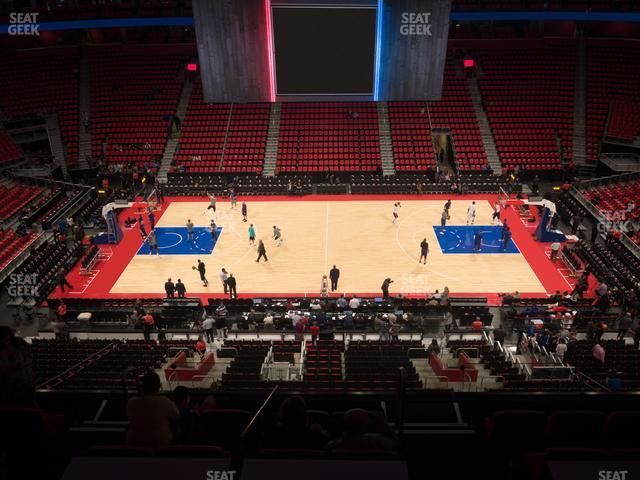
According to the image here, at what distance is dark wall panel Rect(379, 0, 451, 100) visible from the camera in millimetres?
15164

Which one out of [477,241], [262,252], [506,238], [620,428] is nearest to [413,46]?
[477,241]

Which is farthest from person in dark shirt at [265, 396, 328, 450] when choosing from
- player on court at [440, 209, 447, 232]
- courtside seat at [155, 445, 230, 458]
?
player on court at [440, 209, 447, 232]

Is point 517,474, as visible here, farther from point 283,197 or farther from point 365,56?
point 283,197

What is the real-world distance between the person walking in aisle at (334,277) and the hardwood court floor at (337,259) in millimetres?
540

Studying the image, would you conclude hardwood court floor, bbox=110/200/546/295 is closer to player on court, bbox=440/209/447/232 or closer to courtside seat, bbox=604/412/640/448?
player on court, bbox=440/209/447/232

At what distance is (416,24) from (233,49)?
5468 millimetres

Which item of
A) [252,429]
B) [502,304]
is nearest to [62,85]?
[502,304]

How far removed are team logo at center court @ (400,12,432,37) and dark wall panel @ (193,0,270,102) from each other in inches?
163

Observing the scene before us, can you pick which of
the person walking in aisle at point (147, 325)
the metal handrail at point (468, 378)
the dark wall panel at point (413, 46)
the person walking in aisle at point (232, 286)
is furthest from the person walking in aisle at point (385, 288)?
the person walking in aisle at point (147, 325)

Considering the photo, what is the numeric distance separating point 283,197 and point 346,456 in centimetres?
Result: 2795

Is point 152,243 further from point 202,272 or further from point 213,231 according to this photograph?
point 202,272

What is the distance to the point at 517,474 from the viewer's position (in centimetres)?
475

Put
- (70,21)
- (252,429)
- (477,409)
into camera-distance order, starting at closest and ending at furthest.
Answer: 1. (252,429)
2. (477,409)
3. (70,21)

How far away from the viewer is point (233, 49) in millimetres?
15656
